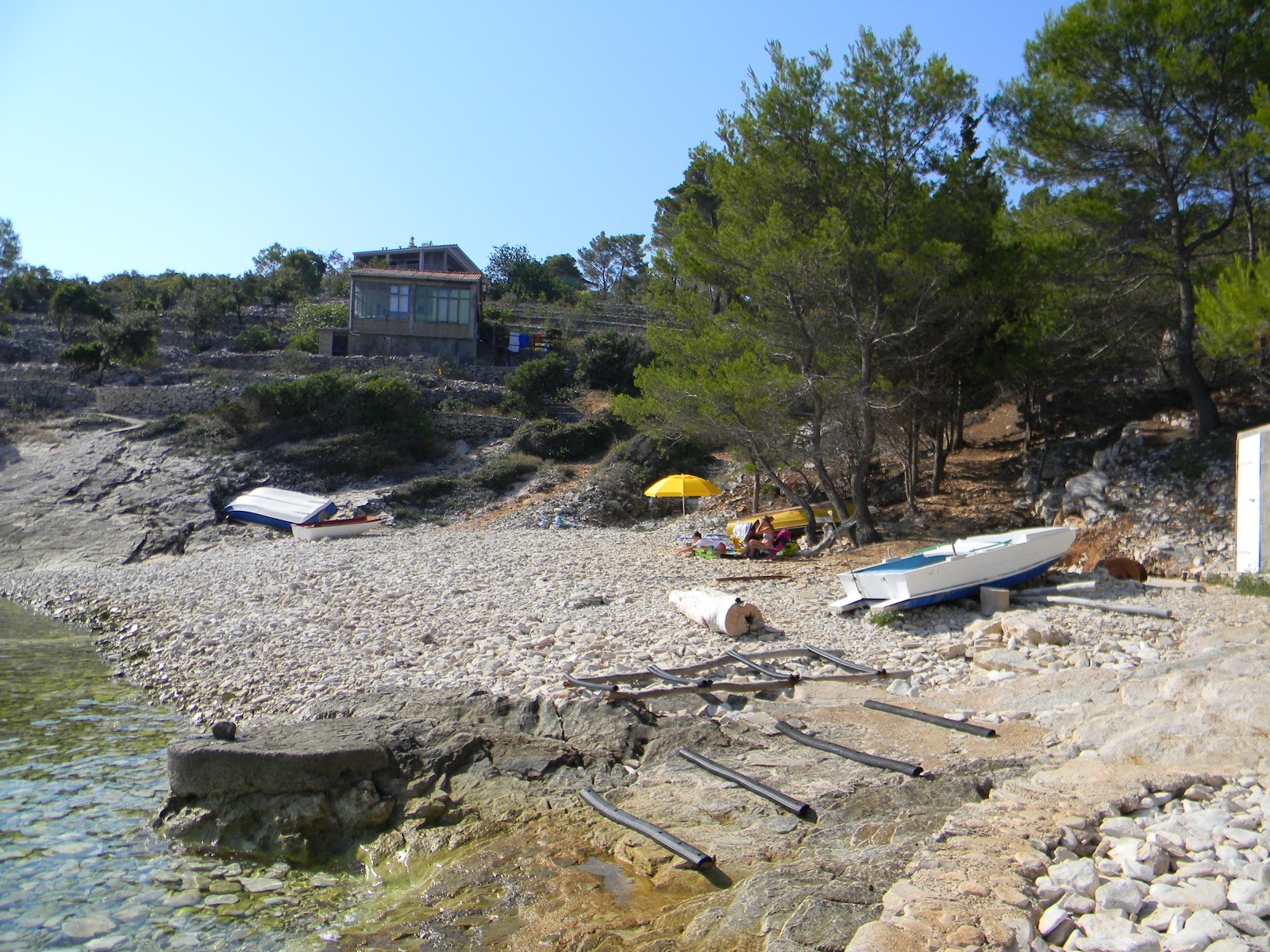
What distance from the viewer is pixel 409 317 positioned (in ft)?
139

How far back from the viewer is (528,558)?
17703 mm

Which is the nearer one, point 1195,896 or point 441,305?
point 1195,896

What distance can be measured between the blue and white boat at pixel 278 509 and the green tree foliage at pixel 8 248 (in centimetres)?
5205

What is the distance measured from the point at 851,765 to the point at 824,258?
429 inches

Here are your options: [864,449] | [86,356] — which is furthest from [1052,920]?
[86,356]

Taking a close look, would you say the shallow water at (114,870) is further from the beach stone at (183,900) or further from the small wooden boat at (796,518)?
the small wooden boat at (796,518)

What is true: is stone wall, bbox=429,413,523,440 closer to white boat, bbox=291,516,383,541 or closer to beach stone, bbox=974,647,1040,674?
white boat, bbox=291,516,383,541

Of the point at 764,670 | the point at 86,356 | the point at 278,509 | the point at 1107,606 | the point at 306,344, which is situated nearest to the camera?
the point at 764,670

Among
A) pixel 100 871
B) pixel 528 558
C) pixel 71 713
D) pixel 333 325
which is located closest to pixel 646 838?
pixel 100 871

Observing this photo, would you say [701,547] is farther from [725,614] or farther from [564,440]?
[564,440]

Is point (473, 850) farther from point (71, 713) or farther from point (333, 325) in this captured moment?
point (333, 325)

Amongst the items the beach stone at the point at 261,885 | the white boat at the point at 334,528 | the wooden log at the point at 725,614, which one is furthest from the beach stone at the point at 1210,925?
the white boat at the point at 334,528

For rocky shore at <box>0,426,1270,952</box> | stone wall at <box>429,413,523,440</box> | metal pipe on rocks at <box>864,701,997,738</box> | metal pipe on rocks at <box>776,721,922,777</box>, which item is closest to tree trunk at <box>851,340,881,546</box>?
rocky shore at <box>0,426,1270,952</box>

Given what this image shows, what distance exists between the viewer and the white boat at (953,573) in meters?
10.8
